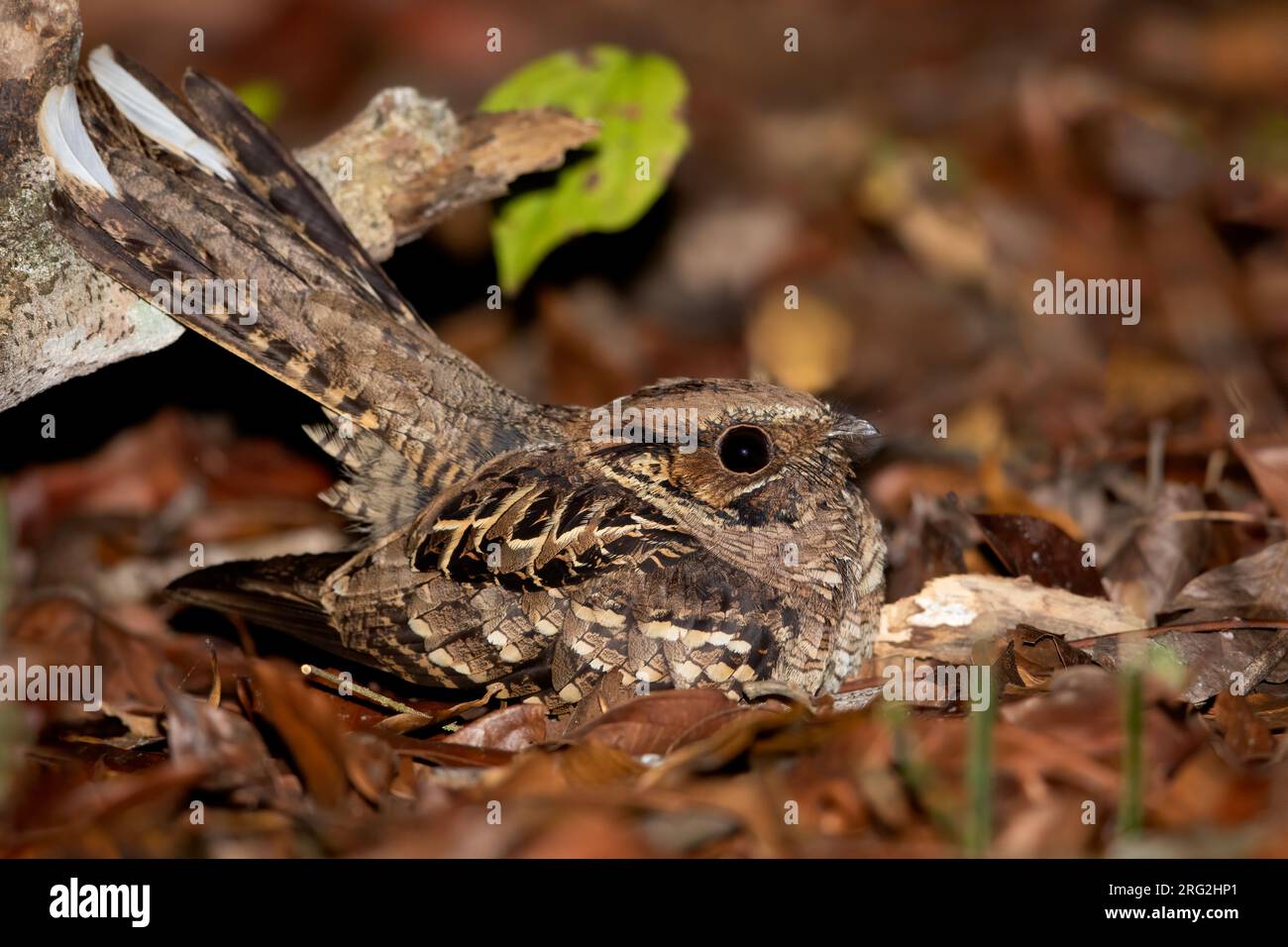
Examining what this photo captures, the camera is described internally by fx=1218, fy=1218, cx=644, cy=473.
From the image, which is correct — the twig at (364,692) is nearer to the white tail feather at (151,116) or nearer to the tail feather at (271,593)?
the tail feather at (271,593)

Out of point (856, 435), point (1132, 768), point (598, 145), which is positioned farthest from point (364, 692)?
point (598, 145)

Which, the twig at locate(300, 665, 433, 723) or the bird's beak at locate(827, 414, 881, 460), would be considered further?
the bird's beak at locate(827, 414, 881, 460)

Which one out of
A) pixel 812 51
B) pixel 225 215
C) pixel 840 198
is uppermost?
pixel 812 51

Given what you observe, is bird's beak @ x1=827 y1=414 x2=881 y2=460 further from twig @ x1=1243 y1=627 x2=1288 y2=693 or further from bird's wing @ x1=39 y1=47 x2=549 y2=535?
twig @ x1=1243 y1=627 x2=1288 y2=693

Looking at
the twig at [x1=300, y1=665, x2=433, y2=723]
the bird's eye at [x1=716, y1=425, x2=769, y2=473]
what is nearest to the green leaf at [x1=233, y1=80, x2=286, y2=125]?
the twig at [x1=300, y1=665, x2=433, y2=723]

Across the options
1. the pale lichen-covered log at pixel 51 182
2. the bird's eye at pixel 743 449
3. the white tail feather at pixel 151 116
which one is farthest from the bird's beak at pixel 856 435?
the white tail feather at pixel 151 116

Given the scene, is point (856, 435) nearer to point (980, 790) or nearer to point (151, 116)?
point (980, 790)

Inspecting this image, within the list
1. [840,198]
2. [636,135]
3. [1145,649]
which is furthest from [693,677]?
[840,198]

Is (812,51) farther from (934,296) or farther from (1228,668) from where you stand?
(1228,668)
